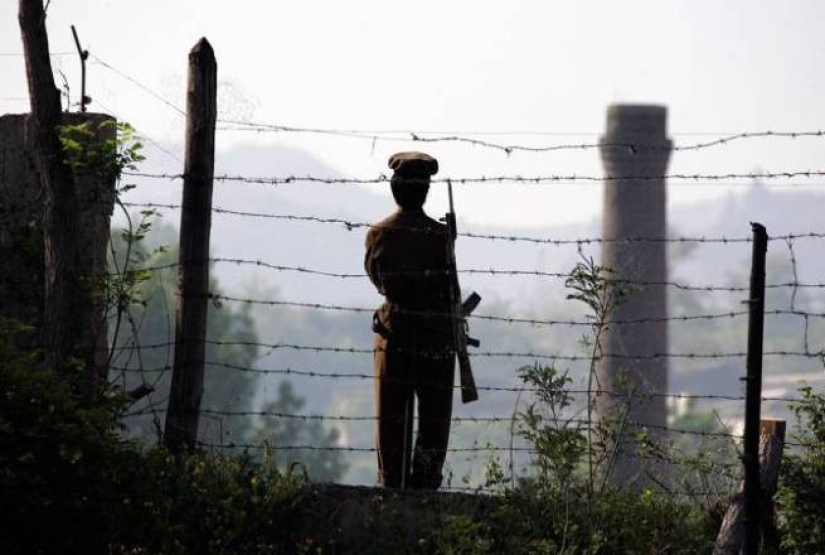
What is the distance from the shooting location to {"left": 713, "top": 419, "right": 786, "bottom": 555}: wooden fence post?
8.06m

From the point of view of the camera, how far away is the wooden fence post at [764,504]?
806 cm

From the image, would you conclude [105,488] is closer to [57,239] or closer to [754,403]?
[57,239]

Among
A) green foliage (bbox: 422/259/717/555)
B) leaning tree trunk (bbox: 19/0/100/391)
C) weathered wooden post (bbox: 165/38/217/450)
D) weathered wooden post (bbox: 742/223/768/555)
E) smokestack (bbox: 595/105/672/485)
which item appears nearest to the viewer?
weathered wooden post (bbox: 742/223/768/555)

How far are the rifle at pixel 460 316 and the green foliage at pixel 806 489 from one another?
201 cm

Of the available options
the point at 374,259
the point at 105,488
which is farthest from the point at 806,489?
the point at 105,488

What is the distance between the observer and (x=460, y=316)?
944 centimetres

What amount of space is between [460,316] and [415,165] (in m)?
1.02

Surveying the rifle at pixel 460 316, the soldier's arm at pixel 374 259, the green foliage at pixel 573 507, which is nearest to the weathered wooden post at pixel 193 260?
the soldier's arm at pixel 374 259

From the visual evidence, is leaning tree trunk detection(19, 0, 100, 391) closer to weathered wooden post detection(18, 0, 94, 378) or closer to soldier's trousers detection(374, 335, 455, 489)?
weathered wooden post detection(18, 0, 94, 378)

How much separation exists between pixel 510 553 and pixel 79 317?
321cm

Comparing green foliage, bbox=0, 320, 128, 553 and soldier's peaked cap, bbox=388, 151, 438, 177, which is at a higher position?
soldier's peaked cap, bbox=388, 151, 438, 177

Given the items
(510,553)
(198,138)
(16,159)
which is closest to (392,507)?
(510,553)

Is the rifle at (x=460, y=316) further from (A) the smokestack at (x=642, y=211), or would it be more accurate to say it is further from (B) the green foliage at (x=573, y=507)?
(A) the smokestack at (x=642, y=211)

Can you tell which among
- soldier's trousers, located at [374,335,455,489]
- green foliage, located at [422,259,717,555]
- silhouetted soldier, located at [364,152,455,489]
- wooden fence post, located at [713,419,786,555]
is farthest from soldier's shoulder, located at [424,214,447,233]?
wooden fence post, located at [713,419,786,555]
